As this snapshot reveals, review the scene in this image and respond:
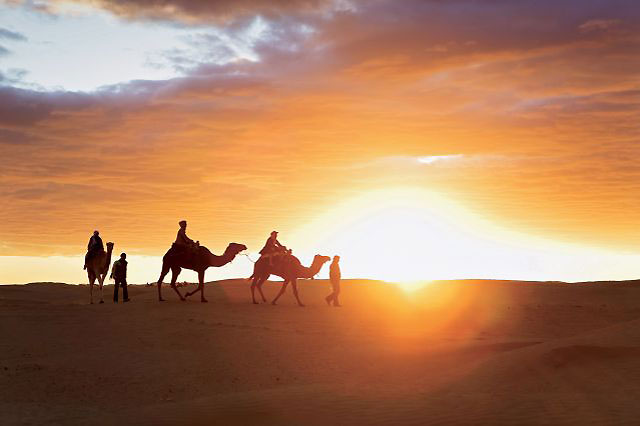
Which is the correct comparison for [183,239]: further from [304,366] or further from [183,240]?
[304,366]

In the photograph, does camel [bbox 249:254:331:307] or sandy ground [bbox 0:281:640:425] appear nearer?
sandy ground [bbox 0:281:640:425]

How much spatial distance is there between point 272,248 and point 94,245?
6.29 metres

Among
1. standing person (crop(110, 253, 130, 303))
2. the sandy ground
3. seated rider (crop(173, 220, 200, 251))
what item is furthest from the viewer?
standing person (crop(110, 253, 130, 303))

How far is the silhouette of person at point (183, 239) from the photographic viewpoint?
96.6ft

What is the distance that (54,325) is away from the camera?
82.1 feet

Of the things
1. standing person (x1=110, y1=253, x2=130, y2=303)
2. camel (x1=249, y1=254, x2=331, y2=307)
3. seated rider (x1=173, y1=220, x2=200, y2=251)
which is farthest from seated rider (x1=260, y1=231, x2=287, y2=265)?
standing person (x1=110, y1=253, x2=130, y2=303)

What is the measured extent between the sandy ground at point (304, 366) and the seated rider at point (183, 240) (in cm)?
209

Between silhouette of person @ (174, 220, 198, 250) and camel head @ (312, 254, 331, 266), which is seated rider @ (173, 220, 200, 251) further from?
camel head @ (312, 254, 331, 266)

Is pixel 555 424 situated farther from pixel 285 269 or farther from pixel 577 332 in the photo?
pixel 285 269

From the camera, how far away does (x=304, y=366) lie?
67.6ft

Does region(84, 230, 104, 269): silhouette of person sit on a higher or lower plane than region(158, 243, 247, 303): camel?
higher

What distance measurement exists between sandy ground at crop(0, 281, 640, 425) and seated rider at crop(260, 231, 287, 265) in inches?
78.3

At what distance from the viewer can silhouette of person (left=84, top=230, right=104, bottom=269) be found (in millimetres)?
30031

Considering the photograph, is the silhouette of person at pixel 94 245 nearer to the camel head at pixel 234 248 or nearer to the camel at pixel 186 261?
the camel at pixel 186 261
